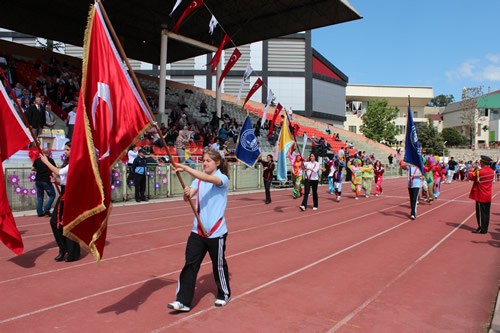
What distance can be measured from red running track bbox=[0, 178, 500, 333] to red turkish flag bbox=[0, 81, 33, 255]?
539mm

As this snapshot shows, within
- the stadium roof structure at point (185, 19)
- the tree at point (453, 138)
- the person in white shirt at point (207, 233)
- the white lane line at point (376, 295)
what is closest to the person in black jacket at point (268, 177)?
the white lane line at point (376, 295)

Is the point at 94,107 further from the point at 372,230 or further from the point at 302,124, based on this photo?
the point at 302,124

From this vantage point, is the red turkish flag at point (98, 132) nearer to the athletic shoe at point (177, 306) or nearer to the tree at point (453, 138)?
the athletic shoe at point (177, 306)

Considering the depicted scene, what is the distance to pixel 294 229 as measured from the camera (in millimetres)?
10727

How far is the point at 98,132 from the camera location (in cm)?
453

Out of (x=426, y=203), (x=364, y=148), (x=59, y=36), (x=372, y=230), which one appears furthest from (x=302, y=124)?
(x=372, y=230)

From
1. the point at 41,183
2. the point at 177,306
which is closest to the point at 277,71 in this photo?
the point at 41,183

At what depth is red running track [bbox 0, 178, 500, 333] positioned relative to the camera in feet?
15.3

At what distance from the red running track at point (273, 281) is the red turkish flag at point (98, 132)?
109cm

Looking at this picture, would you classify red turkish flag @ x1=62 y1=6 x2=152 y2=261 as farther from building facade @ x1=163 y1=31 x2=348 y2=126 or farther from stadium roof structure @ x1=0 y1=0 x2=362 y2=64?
building facade @ x1=163 y1=31 x2=348 y2=126

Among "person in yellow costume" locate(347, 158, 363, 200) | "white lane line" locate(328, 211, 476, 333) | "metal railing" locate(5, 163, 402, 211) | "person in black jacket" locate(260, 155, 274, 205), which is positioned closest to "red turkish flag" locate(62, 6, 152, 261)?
"white lane line" locate(328, 211, 476, 333)

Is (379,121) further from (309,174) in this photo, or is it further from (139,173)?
(139,173)

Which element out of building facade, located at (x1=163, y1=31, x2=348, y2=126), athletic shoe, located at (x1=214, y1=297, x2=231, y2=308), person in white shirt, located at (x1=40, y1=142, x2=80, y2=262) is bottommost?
athletic shoe, located at (x1=214, y1=297, x2=231, y2=308)

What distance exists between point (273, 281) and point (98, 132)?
3300 mm
